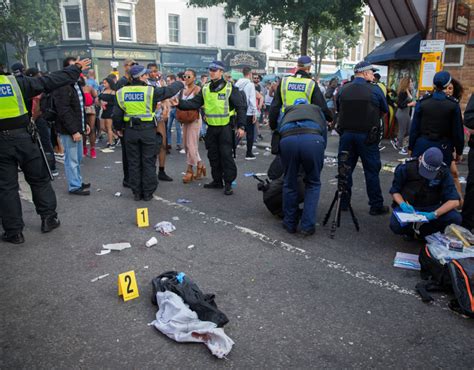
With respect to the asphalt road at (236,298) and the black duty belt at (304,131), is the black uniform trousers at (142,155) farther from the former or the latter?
the black duty belt at (304,131)

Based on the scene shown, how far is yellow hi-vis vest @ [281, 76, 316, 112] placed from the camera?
595cm

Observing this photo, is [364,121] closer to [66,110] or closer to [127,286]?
[127,286]

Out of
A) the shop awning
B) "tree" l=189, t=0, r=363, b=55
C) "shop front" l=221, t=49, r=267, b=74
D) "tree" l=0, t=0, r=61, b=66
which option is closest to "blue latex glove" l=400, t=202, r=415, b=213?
the shop awning

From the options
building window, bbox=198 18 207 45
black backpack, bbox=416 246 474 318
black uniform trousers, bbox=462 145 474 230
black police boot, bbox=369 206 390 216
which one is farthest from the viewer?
building window, bbox=198 18 207 45

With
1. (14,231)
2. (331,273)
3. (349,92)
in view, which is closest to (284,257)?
(331,273)

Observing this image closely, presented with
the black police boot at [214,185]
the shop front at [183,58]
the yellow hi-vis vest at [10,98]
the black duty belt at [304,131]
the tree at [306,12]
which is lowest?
the black police boot at [214,185]

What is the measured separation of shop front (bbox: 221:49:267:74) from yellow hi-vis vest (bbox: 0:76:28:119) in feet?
93.8

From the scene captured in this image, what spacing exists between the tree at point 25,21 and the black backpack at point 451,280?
75.8 ft

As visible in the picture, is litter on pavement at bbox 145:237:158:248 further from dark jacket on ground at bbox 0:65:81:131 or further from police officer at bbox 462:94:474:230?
police officer at bbox 462:94:474:230

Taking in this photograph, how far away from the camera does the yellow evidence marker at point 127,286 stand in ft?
11.7

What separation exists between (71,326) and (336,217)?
10.9ft

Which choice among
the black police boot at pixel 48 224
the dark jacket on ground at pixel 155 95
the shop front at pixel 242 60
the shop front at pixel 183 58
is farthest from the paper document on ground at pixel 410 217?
the shop front at pixel 242 60

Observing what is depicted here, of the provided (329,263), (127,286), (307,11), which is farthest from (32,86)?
(307,11)

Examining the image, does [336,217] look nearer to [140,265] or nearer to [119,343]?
[140,265]
